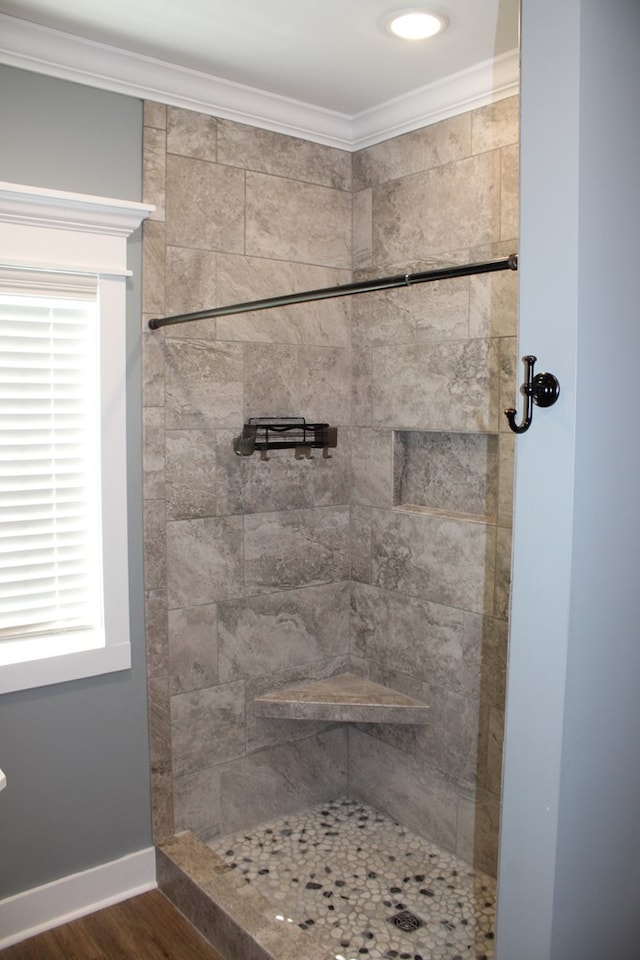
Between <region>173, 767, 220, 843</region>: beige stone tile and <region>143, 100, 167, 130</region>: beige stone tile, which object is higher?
<region>143, 100, 167, 130</region>: beige stone tile

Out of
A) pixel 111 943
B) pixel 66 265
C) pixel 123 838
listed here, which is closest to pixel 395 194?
pixel 66 265

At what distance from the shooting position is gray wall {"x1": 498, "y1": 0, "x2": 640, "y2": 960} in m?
1.33

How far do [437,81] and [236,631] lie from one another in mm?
2003

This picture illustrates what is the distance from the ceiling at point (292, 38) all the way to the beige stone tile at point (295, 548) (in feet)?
4.89

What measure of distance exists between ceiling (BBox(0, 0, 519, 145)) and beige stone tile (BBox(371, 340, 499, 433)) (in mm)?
877

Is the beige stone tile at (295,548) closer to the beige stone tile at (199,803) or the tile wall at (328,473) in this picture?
the tile wall at (328,473)

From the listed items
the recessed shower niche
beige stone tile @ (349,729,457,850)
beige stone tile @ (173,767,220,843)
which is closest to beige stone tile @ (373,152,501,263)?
the recessed shower niche

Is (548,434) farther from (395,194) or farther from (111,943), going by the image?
(111,943)

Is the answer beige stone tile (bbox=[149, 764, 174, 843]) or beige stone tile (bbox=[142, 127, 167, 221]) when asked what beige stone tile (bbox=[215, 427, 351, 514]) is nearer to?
beige stone tile (bbox=[142, 127, 167, 221])

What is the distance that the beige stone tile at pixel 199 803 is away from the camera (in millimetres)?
2701

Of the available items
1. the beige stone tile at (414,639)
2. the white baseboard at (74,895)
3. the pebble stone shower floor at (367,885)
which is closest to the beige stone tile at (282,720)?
the beige stone tile at (414,639)

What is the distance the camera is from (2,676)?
2277 millimetres

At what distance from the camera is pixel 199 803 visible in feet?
9.02

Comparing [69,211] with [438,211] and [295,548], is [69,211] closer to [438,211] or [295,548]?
[438,211]
